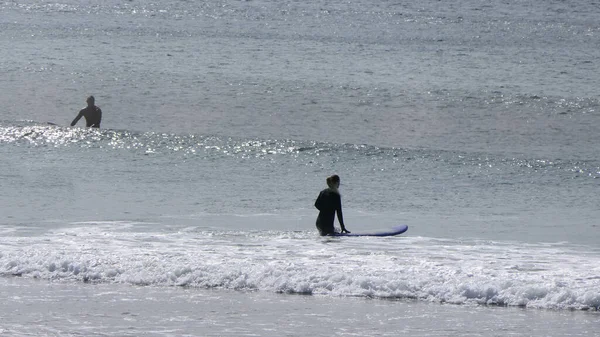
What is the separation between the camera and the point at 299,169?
1077 inches

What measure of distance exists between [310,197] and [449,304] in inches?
455

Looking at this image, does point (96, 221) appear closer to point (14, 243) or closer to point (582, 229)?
point (14, 243)

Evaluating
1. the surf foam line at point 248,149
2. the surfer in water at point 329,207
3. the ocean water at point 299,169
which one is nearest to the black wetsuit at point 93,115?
the surf foam line at point 248,149

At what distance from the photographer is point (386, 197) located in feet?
76.6

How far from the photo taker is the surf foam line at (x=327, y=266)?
39.8 feet

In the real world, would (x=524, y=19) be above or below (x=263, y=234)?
above

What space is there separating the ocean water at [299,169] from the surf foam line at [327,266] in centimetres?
4

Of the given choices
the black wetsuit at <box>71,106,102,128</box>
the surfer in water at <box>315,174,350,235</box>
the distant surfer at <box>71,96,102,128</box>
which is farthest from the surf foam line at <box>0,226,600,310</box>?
the black wetsuit at <box>71,106,102,128</box>

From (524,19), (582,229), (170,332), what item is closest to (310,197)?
(582,229)

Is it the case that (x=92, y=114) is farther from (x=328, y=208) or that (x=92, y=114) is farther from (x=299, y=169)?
(x=328, y=208)

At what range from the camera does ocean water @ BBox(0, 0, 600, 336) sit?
1188cm

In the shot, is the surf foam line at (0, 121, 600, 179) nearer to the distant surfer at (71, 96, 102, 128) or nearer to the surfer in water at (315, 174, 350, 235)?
the distant surfer at (71, 96, 102, 128)

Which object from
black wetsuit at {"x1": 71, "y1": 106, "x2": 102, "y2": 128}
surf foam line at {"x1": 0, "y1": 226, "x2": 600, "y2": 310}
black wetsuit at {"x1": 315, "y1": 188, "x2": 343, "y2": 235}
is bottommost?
surf foam line at {"x1": 0, "y1": 226, "x2": 600, "y2": 310}

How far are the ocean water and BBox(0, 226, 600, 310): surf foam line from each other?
0.12 feet
